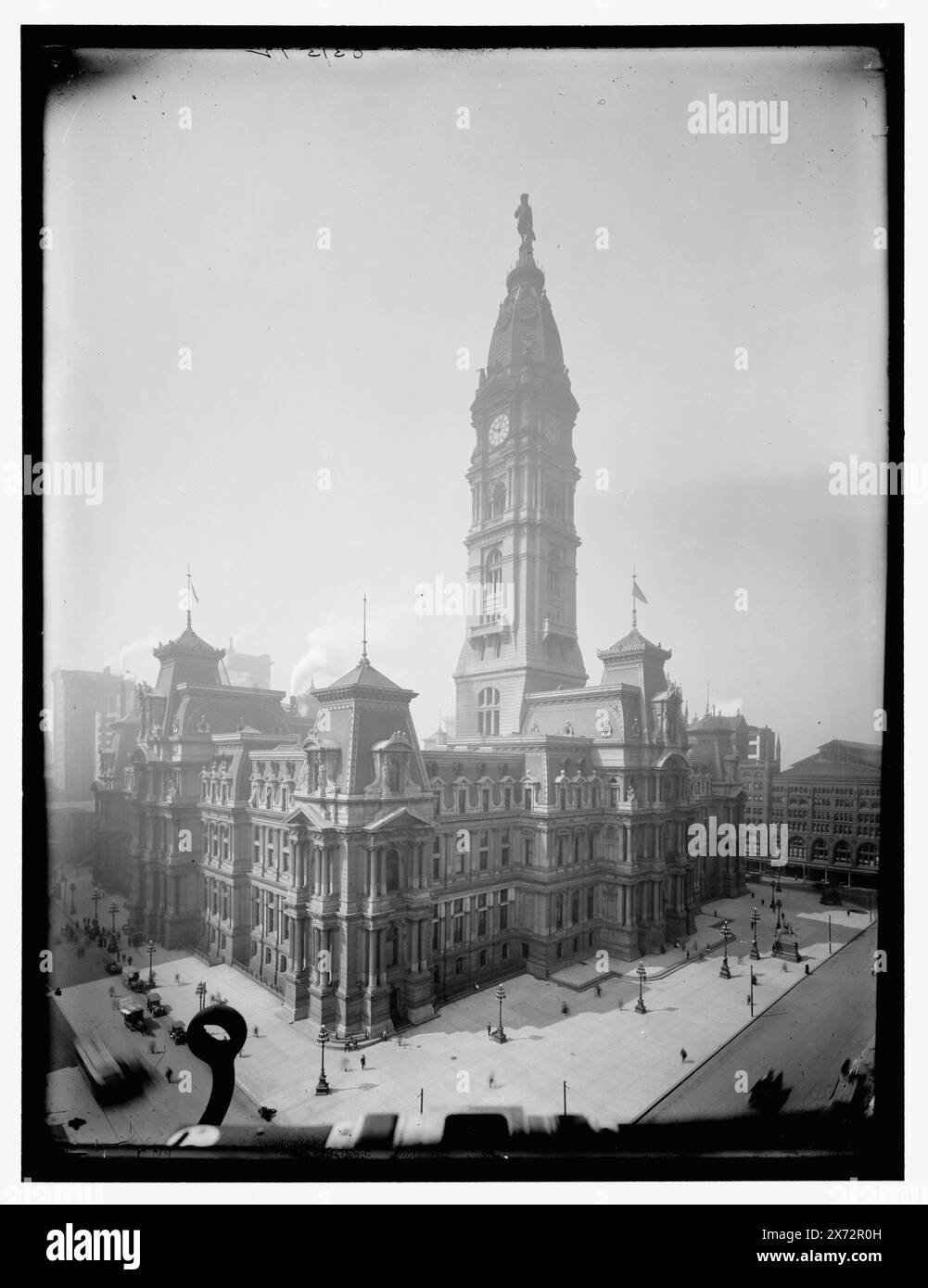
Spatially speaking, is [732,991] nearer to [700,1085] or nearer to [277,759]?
[700,1085]

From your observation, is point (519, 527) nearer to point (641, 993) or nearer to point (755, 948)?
point (641, 993)

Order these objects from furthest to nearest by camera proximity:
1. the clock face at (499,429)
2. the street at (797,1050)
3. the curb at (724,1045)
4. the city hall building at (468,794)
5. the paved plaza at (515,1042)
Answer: the clock face at (499,429), the city hall building at (468,794), the street at (797,1050), the paved plaza at (515,1042), the curb at (724,1045)

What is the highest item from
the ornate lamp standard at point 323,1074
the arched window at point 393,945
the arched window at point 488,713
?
the arched window at point 488,713

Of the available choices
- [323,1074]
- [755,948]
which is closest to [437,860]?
[323,1074]

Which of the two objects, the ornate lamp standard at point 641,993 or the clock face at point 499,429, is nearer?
the ornate lamp standard at point 641,993

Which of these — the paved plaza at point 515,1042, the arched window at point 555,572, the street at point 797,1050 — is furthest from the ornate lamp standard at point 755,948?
the arched window at point 555,572

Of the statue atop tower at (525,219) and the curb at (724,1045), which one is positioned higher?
the statue atop tower at (525,219)

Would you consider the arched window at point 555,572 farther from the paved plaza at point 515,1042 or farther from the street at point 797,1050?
the street at point 797,1050
